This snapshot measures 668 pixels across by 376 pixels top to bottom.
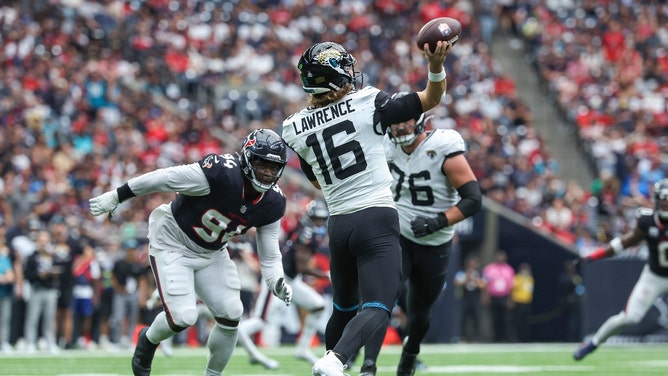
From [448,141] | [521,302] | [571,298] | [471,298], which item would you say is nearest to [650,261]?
[448,141]

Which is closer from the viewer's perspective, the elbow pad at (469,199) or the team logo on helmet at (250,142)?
the team logo on helmet at (250,142)

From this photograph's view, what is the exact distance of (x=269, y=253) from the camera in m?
6.98

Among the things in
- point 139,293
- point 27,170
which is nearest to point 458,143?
point 139,293

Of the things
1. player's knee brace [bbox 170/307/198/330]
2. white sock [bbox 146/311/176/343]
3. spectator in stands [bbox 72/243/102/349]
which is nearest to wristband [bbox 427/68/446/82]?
player's knee brace [bbox 170/307/198/330]

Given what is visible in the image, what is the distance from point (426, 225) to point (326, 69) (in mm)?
1827

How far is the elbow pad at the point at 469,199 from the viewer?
779 cm

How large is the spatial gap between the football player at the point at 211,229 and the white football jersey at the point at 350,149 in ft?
1.42

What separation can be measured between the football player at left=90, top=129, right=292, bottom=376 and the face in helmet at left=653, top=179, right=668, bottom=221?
5506mm

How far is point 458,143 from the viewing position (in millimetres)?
8039

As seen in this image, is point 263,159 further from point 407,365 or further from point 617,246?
point 617,246

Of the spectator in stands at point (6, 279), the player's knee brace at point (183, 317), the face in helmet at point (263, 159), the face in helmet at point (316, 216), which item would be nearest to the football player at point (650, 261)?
the face in helmet at point (316, 216)

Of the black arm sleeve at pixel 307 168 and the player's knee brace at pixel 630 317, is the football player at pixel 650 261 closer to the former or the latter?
the player's knee brace at pixel 630 317

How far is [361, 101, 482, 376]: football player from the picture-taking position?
7758 millimetres

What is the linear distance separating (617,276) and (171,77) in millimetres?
8663
